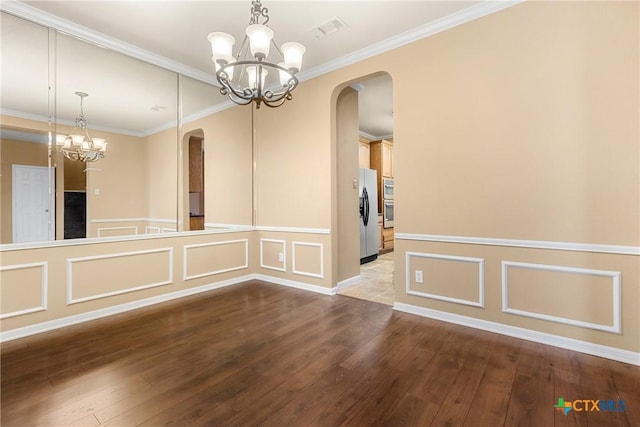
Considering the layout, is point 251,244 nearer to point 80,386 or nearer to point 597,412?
point 80,386

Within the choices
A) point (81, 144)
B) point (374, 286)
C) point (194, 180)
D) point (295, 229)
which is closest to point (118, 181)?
point (81, 144)

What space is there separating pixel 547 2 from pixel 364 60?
5.61 ft

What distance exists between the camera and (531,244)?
8.02 feet

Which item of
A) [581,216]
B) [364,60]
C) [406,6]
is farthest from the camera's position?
[364,60]

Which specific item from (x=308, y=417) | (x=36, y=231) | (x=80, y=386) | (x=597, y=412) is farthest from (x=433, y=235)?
(x=36, y=231)

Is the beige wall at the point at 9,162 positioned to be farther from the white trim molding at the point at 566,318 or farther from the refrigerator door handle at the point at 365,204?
the refrigerator door handle at the point at 365,204

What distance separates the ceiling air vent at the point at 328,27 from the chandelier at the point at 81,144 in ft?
8.49

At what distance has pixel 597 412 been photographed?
1602 mm

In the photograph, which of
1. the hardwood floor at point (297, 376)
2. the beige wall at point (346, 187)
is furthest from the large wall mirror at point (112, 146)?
the beige wall at point (346, 187)

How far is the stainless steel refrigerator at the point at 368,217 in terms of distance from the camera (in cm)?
560

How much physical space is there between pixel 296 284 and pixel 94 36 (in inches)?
145

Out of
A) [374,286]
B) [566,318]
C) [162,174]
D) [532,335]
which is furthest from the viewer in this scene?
[374,286]

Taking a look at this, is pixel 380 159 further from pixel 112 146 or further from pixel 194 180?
pixel 112 146

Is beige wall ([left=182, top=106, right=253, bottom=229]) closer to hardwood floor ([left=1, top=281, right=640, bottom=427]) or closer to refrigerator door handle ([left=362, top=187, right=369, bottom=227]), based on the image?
hardwood floor ([left=1, top=281, right=640, bottom=427])
